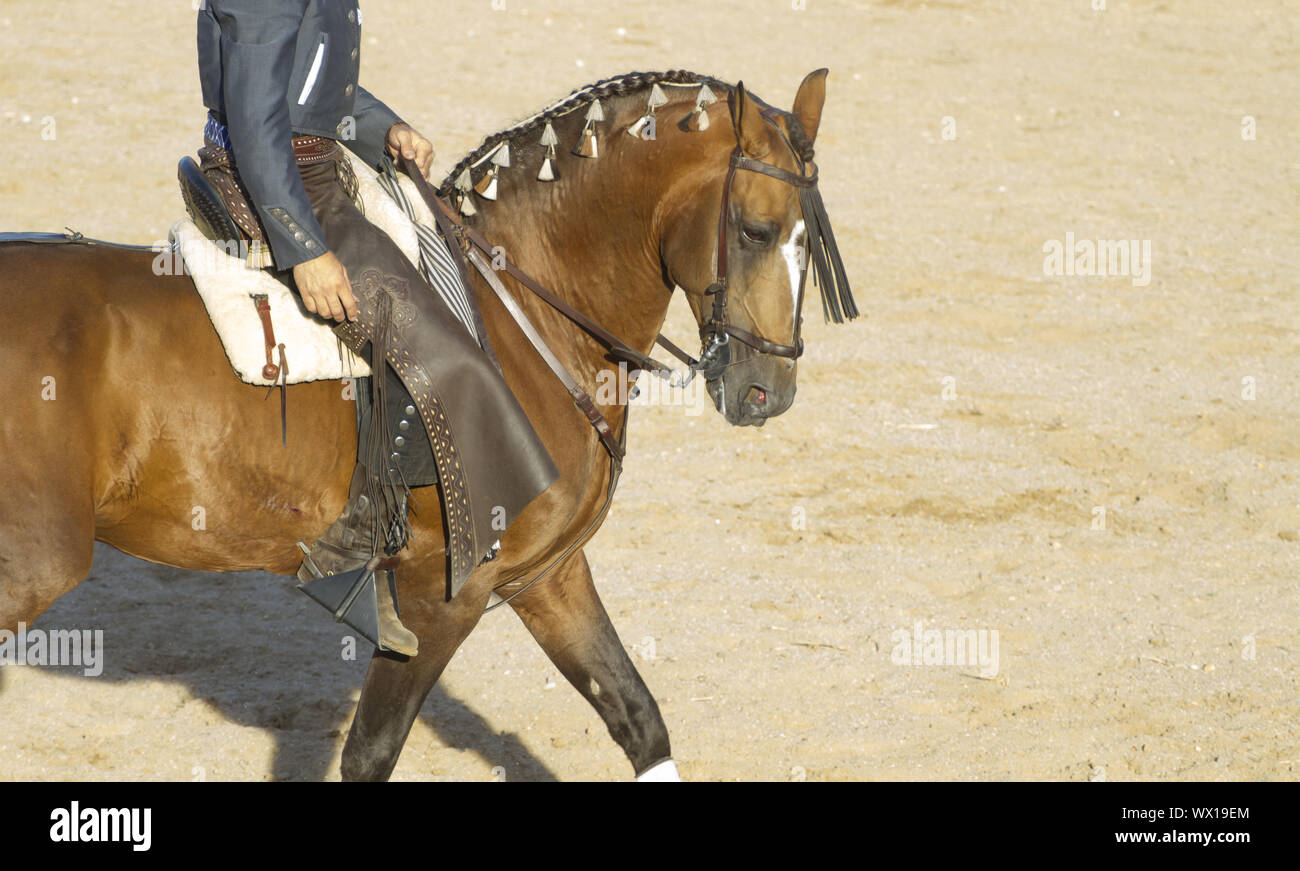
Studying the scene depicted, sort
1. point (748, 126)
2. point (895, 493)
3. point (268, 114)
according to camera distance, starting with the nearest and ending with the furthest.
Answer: point (268, 114) → point (748, 126) → point (895, 493)

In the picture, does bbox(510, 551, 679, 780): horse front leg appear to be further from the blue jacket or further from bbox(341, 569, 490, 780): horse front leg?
the blue jacket

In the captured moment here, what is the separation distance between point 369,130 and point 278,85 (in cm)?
72

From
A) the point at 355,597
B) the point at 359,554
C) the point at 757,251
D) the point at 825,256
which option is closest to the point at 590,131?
the point at 757,251

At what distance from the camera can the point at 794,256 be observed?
149 inches

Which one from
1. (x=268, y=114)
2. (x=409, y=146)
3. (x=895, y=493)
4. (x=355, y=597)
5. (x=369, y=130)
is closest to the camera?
(x=268, y=114)

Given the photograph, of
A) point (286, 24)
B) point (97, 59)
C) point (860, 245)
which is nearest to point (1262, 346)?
point (860, 245)

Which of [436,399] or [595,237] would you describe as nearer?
[436,399]

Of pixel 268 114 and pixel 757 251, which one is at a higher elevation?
pixel 268 114

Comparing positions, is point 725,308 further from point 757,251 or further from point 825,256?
point 825,256

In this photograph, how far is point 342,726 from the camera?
18.0ft

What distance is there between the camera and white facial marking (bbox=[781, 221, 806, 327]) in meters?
3.78

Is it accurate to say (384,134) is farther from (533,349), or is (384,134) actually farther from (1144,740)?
(1144,740)

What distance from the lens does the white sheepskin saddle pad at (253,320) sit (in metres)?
3.67

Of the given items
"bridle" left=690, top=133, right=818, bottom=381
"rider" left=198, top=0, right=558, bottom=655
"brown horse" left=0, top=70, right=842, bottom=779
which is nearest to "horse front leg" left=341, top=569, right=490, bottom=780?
"brown horse" left=0, top=70, right=842, bottom=779
